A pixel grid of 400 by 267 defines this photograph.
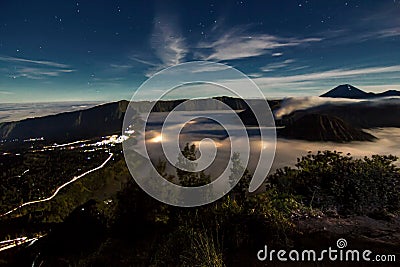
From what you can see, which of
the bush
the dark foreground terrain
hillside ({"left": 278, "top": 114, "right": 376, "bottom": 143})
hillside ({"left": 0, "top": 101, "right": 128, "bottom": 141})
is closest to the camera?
the dark foreground terrain

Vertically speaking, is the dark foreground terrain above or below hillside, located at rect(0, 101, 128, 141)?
below

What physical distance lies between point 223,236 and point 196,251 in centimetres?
163

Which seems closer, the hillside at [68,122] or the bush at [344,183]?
the bush at [344,183]

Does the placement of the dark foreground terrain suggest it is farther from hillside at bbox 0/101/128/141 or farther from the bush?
hillside at bbox 0/101/128/141

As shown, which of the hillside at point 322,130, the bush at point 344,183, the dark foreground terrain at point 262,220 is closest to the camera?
the dark foreground terrain at point 262,220

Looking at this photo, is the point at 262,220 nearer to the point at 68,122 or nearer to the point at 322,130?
the point at 322,130

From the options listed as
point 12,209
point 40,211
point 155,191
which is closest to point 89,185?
point 40,211

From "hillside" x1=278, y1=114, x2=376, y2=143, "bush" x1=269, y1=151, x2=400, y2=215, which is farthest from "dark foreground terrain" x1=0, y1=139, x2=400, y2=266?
"hillside" x1=278, y1=114, x2=376, y2=143

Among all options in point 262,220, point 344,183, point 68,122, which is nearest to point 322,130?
point 344,183

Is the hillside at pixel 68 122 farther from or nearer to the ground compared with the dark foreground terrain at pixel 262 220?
farther from the ground

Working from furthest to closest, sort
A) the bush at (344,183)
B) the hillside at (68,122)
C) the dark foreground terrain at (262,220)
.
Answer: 1. the hillside at (68,122)
2. the bush at (344,183)
3. the dark foreground terrain at (262,220)

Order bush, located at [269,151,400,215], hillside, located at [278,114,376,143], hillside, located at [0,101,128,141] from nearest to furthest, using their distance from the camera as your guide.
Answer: bush, located at [269,151,400,215] < hillside, located at [278,114,376,143] < hillside, located at [0,101,128,141]

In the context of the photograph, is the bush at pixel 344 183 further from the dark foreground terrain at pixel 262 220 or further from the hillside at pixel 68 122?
the hillside at pixel 68 122

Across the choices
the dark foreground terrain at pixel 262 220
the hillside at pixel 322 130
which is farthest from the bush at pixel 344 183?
the hillside at pixel 322 130
